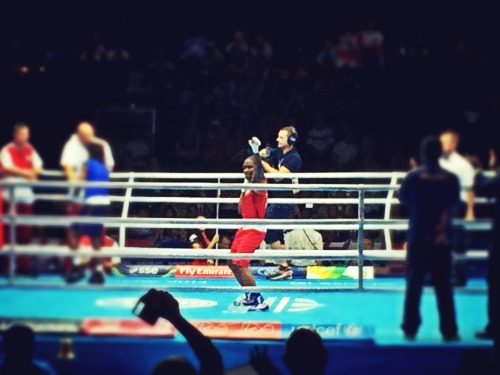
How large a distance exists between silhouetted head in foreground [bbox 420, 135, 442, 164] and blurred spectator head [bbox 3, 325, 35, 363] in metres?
1.38

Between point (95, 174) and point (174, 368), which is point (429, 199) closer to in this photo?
point (174, 368)

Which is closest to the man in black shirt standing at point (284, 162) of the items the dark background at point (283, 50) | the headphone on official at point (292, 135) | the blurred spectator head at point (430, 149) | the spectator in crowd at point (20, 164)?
the headphone on official at point (292, 135)

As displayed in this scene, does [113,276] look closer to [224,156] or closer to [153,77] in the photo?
[224,156]

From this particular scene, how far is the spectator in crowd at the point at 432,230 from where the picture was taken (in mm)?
2334

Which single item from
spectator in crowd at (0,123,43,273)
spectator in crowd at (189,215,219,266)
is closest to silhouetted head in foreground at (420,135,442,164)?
spectator in crowd at (0,123,43,273)

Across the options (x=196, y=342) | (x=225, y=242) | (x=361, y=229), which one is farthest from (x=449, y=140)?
(x=225, y=242)

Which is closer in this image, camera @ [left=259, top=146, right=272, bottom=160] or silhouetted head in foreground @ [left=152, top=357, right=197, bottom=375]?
silhouetted head in foreground @ [left=152, top=357, right=197, bottom=375]

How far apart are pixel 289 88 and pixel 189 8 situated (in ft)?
1.43

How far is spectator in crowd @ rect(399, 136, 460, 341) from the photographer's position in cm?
233

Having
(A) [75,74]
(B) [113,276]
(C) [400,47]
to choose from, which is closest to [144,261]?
(B) [113,276]

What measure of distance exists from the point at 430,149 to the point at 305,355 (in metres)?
0.81

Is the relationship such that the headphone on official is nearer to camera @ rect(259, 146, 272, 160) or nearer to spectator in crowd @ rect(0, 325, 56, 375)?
camera @ rect(259, 146, 272, 160)

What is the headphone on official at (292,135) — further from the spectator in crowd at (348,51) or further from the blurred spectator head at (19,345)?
the blurred spectator head at (19,345)

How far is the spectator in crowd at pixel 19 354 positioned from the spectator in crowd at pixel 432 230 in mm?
1231
